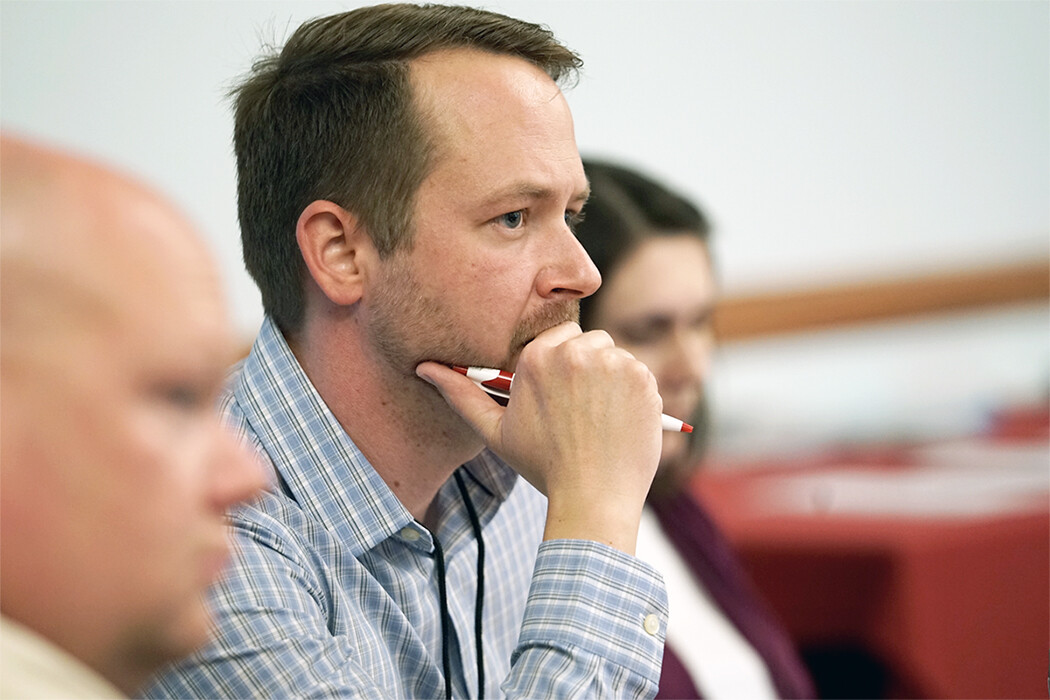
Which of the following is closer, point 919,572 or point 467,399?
point 467,399

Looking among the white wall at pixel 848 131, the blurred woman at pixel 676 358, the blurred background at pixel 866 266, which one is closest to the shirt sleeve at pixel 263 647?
the blurred woman at pixel 676 358

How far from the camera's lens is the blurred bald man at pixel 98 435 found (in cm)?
41

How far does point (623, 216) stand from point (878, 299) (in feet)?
5.58

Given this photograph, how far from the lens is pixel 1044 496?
192 cm

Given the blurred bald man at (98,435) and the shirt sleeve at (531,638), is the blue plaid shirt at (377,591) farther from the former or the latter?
the blurred bald man at (98,435)

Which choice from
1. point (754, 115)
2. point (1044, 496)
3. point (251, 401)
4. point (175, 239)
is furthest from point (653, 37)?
point (175, 239)

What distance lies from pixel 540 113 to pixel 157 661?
0.65m

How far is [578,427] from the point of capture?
860 mm

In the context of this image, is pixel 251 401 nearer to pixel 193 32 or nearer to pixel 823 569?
pixel 193 32

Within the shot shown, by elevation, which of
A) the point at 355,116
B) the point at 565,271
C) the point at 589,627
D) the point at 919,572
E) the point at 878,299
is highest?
the point at 355,116

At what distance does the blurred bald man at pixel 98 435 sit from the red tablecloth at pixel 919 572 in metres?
1.42

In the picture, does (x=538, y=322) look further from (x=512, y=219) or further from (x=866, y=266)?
(x=866, y=266)

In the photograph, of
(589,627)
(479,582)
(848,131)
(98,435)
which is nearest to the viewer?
(98,435)

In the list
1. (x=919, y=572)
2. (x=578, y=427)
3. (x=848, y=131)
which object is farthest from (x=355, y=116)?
(x=848, y=131)
